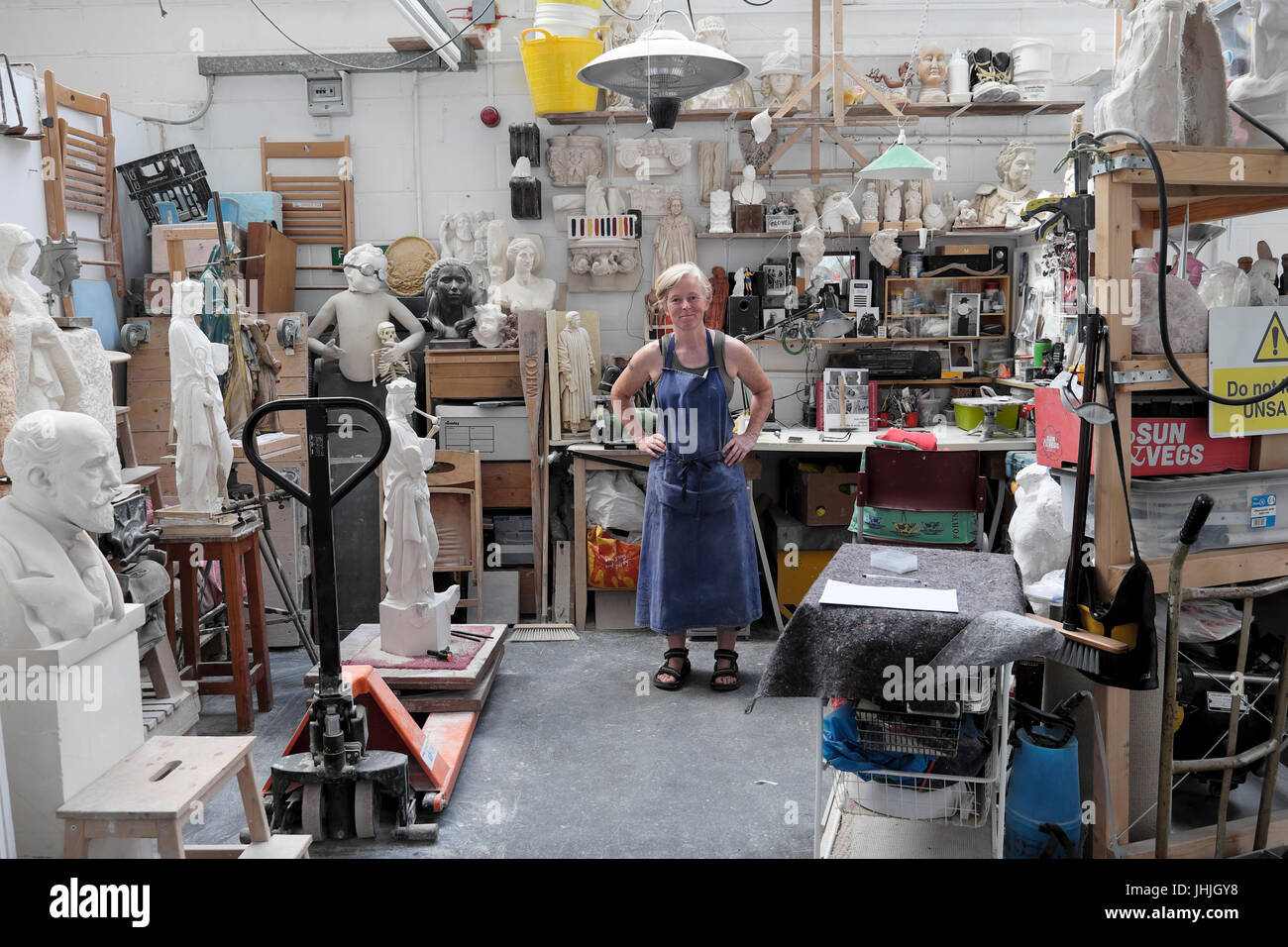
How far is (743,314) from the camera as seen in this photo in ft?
19.0

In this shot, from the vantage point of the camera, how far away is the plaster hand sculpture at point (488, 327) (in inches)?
212

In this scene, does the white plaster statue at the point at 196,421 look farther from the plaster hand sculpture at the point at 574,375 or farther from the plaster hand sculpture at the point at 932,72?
the plaster hand sculpture at the point at 932,72

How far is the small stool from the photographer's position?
392 centimetres

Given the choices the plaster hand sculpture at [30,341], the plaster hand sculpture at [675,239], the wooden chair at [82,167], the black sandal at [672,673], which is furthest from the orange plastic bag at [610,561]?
the wooden chair at [82,167]

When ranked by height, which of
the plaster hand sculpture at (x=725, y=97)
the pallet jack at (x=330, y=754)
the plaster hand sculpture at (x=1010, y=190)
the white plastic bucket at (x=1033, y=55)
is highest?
the white plastic bucket at (x=1033, y=55)

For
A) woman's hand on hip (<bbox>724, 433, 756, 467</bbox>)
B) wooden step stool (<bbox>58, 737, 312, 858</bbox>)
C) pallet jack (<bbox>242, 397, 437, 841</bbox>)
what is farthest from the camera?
woman's hand on hip (<bbox>724, 433, 756, 467</bbox>)

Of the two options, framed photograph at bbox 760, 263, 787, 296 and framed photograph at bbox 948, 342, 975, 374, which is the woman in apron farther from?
framed photograph at bbox 948, 342, 975, 374

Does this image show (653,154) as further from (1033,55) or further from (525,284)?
(1033,55)

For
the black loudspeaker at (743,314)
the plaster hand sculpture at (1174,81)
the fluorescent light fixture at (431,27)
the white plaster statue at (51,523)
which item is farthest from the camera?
the black loudspeaker at (743,314)

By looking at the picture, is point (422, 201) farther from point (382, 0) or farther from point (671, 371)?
point (671, 371)

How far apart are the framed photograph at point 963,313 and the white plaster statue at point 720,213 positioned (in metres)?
1.33

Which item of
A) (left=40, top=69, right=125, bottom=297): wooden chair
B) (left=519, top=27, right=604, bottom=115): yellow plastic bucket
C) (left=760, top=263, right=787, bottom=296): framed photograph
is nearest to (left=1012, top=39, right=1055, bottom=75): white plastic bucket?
(left=760, top=263, right=787, bottom=296): framed photograph

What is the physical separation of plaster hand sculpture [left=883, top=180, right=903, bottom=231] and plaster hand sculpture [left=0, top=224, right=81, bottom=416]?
13.5 feet

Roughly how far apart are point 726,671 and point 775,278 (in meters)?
2.46
